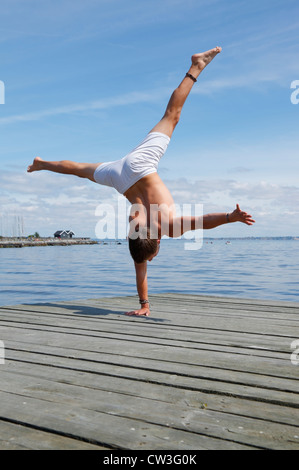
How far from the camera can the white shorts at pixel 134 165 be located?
15.5 ft

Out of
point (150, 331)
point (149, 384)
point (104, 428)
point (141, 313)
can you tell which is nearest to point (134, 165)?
point (141, 313)

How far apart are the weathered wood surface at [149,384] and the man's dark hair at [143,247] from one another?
63 cm

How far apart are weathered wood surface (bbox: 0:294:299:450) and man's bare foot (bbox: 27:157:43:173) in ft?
5.94

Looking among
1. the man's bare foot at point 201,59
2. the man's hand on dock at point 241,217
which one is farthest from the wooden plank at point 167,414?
the man's bare foot at point 201,59

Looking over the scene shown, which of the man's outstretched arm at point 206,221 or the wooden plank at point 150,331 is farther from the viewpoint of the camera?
the man's outstretched arm at point 206,221

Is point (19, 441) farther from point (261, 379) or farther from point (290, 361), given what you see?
point (290, 361)

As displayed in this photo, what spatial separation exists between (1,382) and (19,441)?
81cm

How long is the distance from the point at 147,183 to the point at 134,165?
220mm

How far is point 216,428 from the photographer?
2.07 metres

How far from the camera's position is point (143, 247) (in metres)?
4.67

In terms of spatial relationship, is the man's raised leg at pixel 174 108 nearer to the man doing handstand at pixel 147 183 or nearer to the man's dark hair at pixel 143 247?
the man doing handstand at pixel 147 183

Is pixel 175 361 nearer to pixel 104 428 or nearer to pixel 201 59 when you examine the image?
pixel 104 428

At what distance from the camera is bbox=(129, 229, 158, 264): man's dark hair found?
15.2ft
